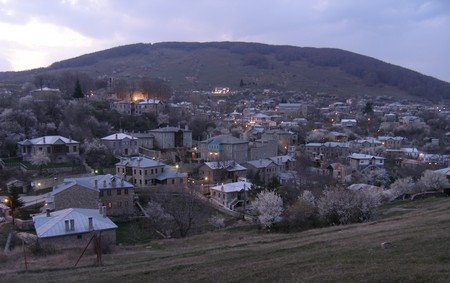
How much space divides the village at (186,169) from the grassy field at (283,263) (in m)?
5.83

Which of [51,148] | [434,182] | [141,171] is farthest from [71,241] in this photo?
[434,182]

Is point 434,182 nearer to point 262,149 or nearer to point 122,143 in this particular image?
point 262,149

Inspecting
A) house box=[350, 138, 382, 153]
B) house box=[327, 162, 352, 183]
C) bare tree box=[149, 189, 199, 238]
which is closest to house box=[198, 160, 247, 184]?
bare tree box=[149, 189, 199, 238]

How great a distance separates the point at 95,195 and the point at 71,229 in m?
9.71

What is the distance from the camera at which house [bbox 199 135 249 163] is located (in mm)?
63781

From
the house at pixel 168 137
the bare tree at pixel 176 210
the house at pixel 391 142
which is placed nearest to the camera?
the bare tree at pixel 176 210

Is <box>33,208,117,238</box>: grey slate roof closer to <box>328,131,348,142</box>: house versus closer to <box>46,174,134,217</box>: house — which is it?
<box>46,174,134,217</box>: house

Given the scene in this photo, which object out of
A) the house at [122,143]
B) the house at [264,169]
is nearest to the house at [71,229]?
the house at [122,143]

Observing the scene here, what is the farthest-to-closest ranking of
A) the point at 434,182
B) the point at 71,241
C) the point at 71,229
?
the point at 434,182, the point at 71,229, the point at 71,241

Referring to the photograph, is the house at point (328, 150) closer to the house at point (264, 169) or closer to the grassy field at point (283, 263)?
the house at point (264, 169)

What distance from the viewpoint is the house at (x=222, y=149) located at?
63.8 m

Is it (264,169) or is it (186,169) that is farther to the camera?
(264,169)

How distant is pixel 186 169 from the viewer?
57.2m

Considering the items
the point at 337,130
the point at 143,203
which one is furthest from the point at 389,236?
the point at 337,130
